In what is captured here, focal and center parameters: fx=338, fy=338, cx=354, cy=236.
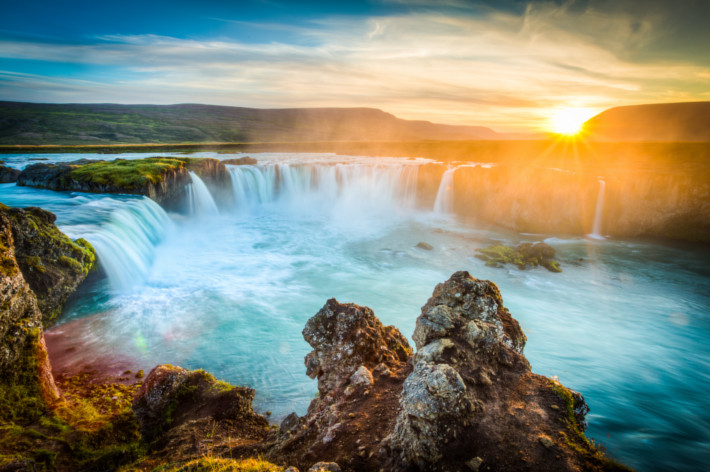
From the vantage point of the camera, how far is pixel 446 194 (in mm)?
37781

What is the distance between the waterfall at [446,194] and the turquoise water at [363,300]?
4.57 metres

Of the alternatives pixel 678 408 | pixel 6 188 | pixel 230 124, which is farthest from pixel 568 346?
pixel 230 124

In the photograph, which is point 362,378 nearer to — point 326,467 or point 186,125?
point 326,467

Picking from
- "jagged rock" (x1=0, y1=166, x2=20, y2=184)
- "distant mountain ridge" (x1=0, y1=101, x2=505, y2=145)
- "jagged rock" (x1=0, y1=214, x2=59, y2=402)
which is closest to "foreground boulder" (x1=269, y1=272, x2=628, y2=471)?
"jagged rock" (x1=0, y1=214, x2=59, y2=402)

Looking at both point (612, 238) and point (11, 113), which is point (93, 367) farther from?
point (11, 113)

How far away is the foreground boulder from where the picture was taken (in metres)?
4.27

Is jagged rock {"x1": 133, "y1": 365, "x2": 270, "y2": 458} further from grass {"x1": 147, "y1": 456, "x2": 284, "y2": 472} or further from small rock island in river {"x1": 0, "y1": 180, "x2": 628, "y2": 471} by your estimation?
grass {"x1": 147, "y1": 456, "x2": 284, "y2": 472}

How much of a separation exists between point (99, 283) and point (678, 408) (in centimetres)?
2225

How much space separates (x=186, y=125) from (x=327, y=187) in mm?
109384

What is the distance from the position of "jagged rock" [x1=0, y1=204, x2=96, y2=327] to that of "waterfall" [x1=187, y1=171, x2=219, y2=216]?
20.0 m

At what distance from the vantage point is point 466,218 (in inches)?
1409

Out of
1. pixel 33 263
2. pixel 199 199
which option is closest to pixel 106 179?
pixel 199 199

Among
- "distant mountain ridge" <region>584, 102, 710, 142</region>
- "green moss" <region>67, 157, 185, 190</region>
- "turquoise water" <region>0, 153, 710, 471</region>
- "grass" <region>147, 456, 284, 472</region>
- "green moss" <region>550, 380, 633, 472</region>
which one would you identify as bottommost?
Answer: "turquoise water" <region>0, 153, 710, 471</region>

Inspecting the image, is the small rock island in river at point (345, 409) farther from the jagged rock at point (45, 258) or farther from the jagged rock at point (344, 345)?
the jagged rock at point (45, 258)
